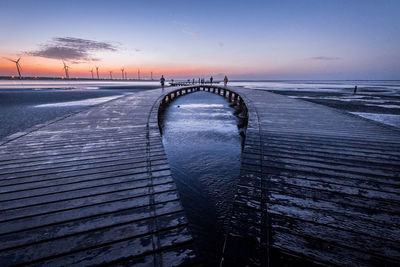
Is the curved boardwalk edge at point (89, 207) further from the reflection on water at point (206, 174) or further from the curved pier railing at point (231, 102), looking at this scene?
the curved pier railing at point (231, 102)

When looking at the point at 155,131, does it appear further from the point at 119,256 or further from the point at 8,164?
the point at 119,256

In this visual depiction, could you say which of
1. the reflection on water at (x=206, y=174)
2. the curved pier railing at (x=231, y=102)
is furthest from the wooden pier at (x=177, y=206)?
the curved pier railing at (x=231, y=102)

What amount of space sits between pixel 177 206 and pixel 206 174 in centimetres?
293

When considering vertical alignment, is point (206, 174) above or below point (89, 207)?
below

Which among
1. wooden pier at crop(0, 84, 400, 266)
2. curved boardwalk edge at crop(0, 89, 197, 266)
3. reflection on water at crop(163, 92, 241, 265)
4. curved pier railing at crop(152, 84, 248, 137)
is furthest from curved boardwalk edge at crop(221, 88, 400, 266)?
curved pier railing at crop(152, 84, 248, 137)

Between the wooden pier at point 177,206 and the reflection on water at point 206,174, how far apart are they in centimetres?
124

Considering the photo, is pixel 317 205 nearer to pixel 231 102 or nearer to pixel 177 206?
pixel 177 206

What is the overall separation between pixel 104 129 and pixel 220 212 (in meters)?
4.28

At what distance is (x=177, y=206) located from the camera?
85.9 inches

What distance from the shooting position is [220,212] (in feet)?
12.1

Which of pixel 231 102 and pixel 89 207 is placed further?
pixel 231 102

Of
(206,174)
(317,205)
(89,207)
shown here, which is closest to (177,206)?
(89,207)

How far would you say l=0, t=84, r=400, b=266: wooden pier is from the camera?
5.22 feet

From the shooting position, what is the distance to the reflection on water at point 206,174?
3.26 metres
